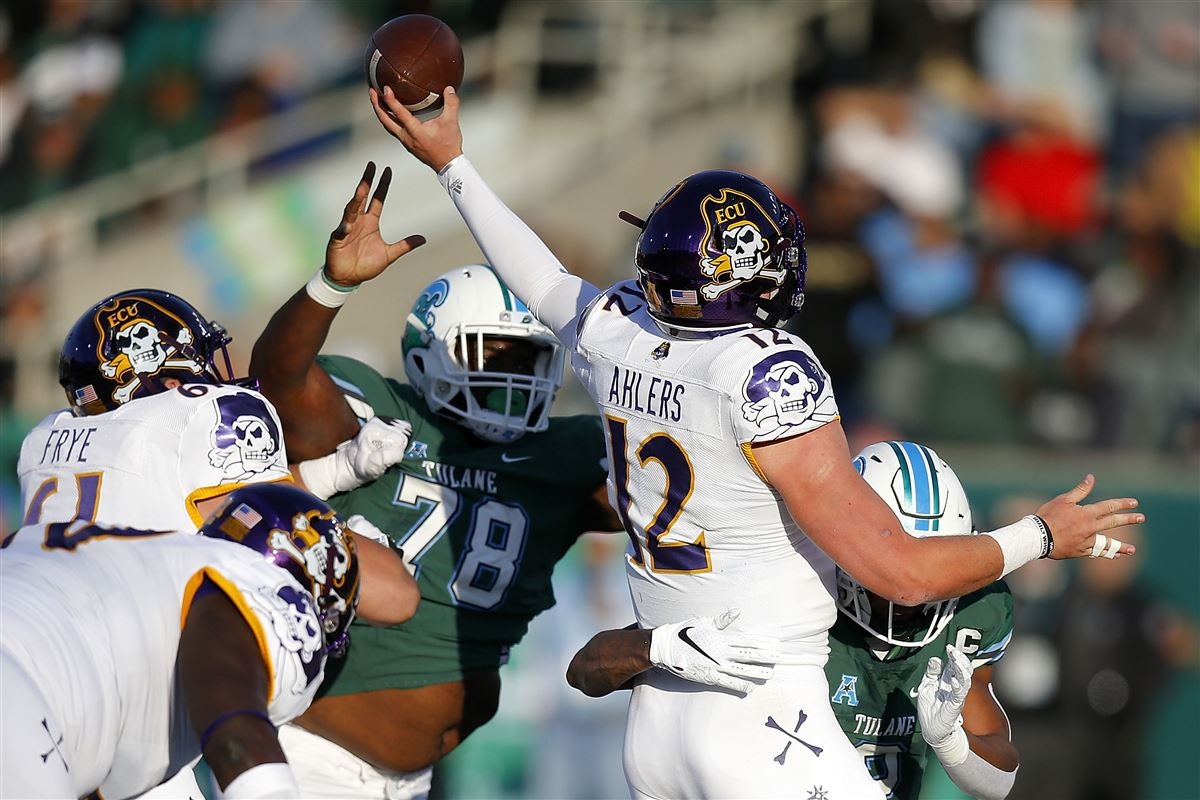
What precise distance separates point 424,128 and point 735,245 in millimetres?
1089

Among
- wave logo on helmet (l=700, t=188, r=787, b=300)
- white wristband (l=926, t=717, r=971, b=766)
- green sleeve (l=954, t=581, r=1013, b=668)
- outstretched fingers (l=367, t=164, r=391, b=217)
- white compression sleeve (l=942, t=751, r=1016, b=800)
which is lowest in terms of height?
white compression sleeve (l=942, t=751, r=1016, b=800)

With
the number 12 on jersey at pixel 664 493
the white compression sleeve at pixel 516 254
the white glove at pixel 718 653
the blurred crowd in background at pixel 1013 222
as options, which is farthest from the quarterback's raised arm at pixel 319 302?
the blurred crowd in background at pixel 1013 222

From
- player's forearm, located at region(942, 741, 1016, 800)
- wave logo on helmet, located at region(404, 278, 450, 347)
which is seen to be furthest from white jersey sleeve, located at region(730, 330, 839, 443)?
wave logo on helmet, located at region(404, 278, 450, 347)

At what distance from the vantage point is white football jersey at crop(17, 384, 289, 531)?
3764mm

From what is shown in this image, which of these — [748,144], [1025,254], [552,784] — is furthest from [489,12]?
[552,784]

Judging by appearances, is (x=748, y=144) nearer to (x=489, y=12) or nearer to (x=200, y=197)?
(x=489, y=12)

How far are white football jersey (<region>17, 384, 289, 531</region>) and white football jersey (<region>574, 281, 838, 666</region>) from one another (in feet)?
2.85

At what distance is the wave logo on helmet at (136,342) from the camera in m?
4.04

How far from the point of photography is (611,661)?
386 centimetres

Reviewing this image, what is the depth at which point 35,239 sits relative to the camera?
11328 millimetres

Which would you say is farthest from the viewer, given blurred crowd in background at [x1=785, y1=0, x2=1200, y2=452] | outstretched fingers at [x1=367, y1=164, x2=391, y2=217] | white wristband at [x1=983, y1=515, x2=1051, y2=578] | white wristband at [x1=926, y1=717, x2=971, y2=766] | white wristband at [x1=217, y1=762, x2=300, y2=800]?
blurred crowd in background at [x1=785, y1=0, x2=1200, y2=452]

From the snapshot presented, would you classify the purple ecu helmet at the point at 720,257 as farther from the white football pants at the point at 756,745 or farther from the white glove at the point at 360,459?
the white glove at the point at 360,459

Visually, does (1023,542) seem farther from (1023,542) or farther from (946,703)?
(946,703)

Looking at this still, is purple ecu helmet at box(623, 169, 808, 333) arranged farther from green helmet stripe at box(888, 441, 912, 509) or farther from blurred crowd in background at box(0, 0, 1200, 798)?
blurred crowd in background at box(0, 0, 1200, 798)
